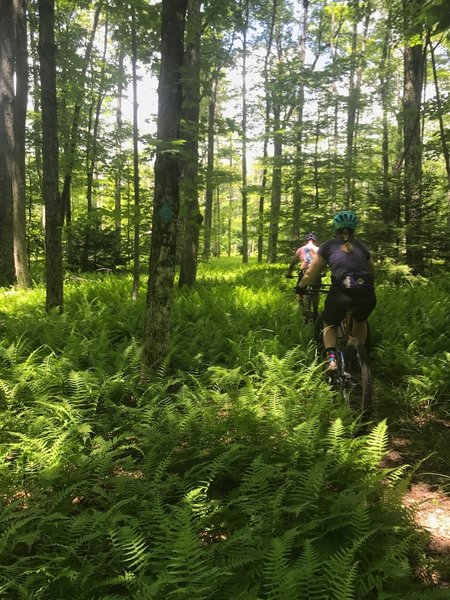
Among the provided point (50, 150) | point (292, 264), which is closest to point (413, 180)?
point (292, 264)

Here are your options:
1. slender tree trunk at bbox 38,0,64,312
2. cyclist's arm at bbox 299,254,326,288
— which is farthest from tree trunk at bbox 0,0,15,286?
cyclist's arm at bbox 299,254,326,288

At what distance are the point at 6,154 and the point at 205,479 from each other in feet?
42.1

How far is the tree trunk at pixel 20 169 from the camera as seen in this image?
1184cm

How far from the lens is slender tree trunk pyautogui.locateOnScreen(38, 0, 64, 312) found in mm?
7445

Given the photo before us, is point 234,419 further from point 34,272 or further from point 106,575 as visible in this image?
point 34,272

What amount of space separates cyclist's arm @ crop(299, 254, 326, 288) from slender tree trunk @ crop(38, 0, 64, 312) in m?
Answer: 5.37

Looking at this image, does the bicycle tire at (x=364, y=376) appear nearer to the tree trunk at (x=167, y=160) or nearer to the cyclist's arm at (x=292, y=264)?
the tree trunk at (x=167, y=160)

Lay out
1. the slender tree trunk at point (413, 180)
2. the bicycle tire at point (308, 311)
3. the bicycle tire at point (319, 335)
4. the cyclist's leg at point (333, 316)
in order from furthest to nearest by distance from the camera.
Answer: the slender tree trunk at point (413, 180), the bicycle tire at point (308, 311), the bicycle tire at point (319, 335), the cyclist's leg at point (333, 316)

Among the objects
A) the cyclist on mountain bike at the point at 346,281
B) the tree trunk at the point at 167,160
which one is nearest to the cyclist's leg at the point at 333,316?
the cyclist on mountain bike at the point at 346,281

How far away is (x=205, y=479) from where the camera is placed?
346cm

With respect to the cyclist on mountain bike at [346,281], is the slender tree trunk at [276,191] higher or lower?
higher

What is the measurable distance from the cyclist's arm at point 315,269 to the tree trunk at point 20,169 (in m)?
9.70

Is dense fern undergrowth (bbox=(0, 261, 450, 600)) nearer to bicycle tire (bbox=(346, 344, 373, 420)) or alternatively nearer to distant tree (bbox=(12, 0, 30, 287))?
bicycle tire (bbox=(346, 344, 373, 420))

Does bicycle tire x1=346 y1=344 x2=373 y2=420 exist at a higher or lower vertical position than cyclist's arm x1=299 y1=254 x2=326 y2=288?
lower
